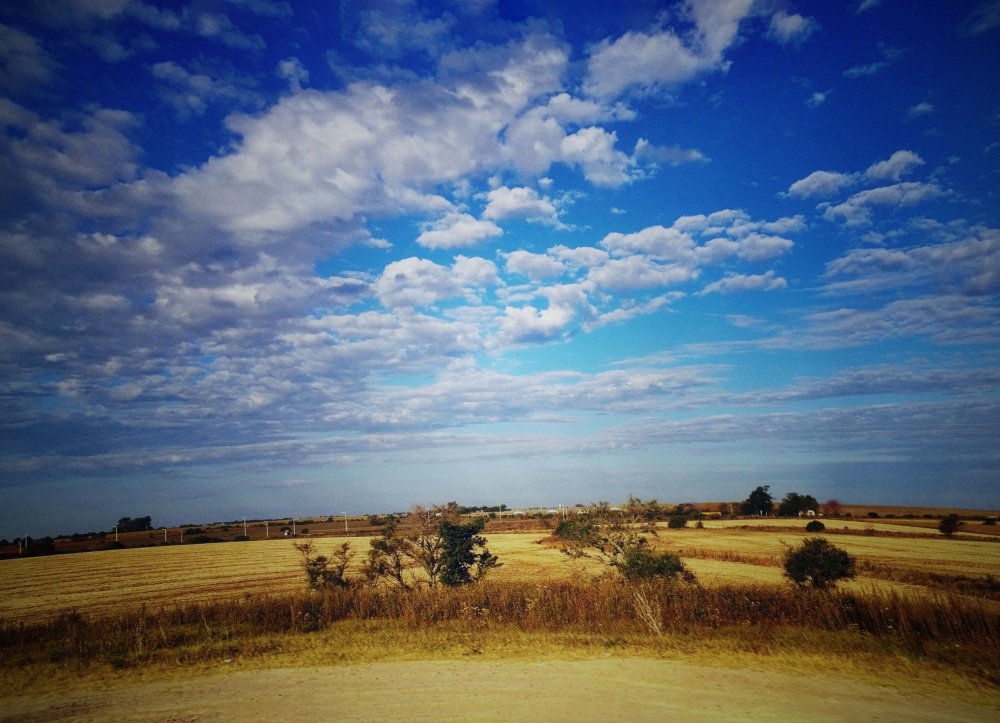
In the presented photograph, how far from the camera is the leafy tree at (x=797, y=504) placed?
288 ft

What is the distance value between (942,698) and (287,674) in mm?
12299

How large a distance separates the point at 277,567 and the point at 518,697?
4178cm

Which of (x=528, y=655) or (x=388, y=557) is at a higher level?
(x=388, y=557)

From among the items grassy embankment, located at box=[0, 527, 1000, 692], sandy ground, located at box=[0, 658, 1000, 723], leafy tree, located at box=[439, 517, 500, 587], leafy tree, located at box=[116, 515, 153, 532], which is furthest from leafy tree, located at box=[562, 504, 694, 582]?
leafy tree, located at box=[116, 515, 153, 532]

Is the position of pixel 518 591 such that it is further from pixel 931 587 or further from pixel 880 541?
pixel 880 541

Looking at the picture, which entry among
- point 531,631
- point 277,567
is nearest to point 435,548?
point 531,631

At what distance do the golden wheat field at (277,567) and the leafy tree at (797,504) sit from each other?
30799 millimetres

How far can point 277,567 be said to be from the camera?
44469mm

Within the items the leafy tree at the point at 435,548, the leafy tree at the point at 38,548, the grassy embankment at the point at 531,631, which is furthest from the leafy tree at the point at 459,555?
the leafy tree at the point at 38,548

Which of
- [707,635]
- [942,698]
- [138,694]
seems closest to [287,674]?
[138,694]

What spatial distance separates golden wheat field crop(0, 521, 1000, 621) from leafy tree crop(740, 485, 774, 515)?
1420 inches

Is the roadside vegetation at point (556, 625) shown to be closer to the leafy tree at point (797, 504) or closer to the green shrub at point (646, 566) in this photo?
the green shrub at point (646, 566)

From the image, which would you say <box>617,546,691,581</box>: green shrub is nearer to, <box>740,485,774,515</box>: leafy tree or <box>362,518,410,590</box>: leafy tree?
<box>362,518,410,590</box>: leafy tree

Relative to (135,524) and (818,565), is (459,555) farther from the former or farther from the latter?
(135,524)
